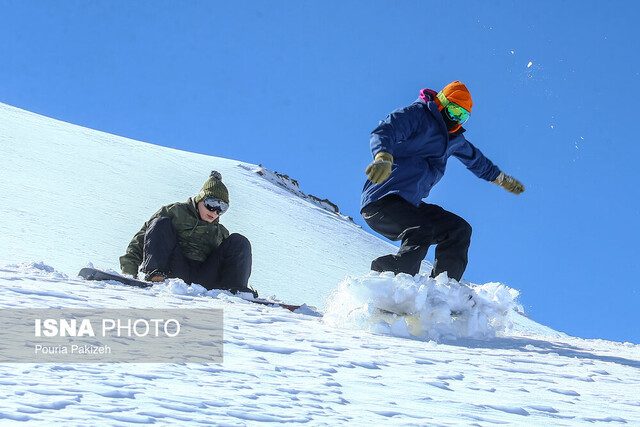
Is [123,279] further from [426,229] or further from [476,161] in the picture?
[476,161]

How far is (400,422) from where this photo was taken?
63.1 inches

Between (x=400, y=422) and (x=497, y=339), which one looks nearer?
(x=400, y=422)

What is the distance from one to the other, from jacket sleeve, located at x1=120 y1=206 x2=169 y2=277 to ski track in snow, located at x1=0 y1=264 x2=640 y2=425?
3.48 feet

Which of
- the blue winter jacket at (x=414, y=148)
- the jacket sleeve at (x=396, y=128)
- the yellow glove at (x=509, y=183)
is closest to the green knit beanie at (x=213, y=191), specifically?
the blue winter jacket at (x=414, y=148)

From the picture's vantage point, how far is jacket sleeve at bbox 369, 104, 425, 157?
348 cm

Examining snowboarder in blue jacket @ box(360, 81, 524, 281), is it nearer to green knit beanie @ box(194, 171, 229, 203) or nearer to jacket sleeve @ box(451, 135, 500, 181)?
jacket sleeve @ box(451, 135, 500, 181)

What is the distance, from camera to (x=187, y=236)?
4.15 metres

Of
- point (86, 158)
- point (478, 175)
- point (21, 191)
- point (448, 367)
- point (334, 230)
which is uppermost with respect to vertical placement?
point (86, 158)

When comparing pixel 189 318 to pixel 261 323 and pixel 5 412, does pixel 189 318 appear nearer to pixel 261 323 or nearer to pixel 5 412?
pixel 261 323

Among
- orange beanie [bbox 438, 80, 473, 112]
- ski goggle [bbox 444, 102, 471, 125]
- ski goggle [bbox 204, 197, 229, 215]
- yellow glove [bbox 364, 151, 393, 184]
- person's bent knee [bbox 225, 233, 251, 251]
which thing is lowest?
person's bent knee [bbox 225, 233, 251, 251]

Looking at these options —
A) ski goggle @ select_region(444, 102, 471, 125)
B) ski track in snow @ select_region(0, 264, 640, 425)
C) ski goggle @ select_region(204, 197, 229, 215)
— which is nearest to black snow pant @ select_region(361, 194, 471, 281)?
ski goggle @ select_region(444, 102, 471, 125)

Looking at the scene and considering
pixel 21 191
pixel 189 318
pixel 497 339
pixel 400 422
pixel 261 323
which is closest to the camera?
pixel 400 422

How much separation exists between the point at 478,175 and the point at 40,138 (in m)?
11.0

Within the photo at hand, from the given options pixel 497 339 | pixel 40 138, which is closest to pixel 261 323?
pixel 497 339
